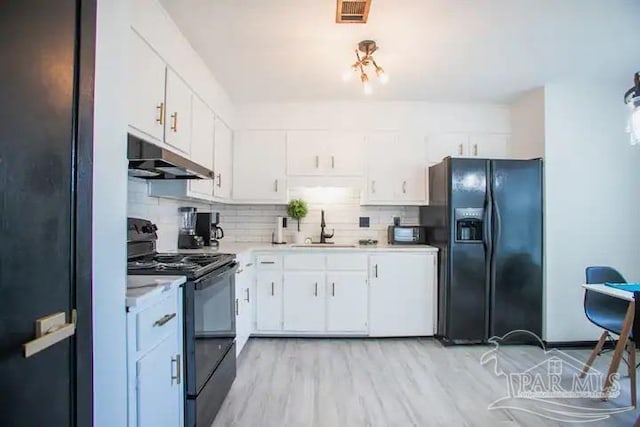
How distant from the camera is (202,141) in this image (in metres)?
2.73

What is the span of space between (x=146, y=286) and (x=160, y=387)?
45 centimetres

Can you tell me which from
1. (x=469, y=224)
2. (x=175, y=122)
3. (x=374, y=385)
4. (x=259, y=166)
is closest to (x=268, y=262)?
(x=259, y=166)

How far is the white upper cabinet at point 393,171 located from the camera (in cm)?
365

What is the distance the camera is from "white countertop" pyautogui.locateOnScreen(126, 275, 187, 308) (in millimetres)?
1232

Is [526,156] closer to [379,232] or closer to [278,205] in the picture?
[379,232]

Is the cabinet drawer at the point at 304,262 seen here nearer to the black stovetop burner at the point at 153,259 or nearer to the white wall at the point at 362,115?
the black stovetop burner at the point at 153,259

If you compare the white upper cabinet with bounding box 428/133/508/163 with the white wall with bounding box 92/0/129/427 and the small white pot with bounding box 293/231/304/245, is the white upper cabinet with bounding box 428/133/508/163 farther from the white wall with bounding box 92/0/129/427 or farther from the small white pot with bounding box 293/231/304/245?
the white wall with bounding box 92/0/129/427

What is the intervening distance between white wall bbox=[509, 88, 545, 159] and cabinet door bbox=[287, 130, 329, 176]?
203 centimetres

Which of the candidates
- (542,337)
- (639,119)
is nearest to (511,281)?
(542,337)

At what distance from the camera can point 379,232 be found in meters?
3.88

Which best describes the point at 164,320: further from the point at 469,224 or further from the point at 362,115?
the point at 362,115

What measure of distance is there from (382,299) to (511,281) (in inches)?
47.7

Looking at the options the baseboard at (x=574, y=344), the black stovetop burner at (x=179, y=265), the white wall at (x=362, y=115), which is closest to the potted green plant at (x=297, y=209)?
the white wall at (x=362, y=115)

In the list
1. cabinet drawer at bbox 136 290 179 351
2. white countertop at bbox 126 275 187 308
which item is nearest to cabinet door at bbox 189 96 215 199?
white countertop at bbox 126 275 187 308
